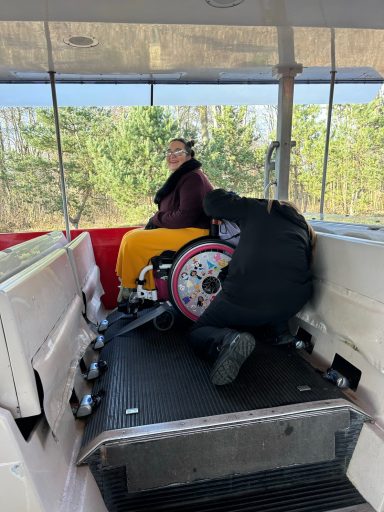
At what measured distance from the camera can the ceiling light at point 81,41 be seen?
191 centimetres

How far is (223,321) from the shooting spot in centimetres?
184

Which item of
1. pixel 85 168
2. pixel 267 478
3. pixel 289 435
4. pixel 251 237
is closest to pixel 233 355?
pixel 289 435

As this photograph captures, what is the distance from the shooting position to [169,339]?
211cm

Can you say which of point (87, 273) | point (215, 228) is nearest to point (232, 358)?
point (215, 228)

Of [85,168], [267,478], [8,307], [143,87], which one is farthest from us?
[85,168]

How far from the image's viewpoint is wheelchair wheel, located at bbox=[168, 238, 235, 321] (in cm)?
221

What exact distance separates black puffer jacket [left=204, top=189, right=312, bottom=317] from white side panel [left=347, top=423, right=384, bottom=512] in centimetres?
67

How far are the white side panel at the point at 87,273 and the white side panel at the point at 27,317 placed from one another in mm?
583

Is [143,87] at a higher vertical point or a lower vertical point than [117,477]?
higher

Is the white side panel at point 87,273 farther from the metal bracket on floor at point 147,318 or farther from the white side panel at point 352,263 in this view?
the white side panel at point 352,263

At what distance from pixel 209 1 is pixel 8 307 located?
1550 millimetres

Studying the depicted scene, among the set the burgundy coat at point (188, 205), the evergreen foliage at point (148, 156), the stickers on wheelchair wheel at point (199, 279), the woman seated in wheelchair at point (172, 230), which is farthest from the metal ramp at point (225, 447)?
the evergreen foliage at point (148, 156)

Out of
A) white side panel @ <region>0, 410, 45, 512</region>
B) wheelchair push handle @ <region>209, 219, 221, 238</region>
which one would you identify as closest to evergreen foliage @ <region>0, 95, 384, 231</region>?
wheelchair push handle @ <region>209, 219, 221, 238</region>

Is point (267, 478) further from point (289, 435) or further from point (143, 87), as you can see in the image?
point (143, 87)
